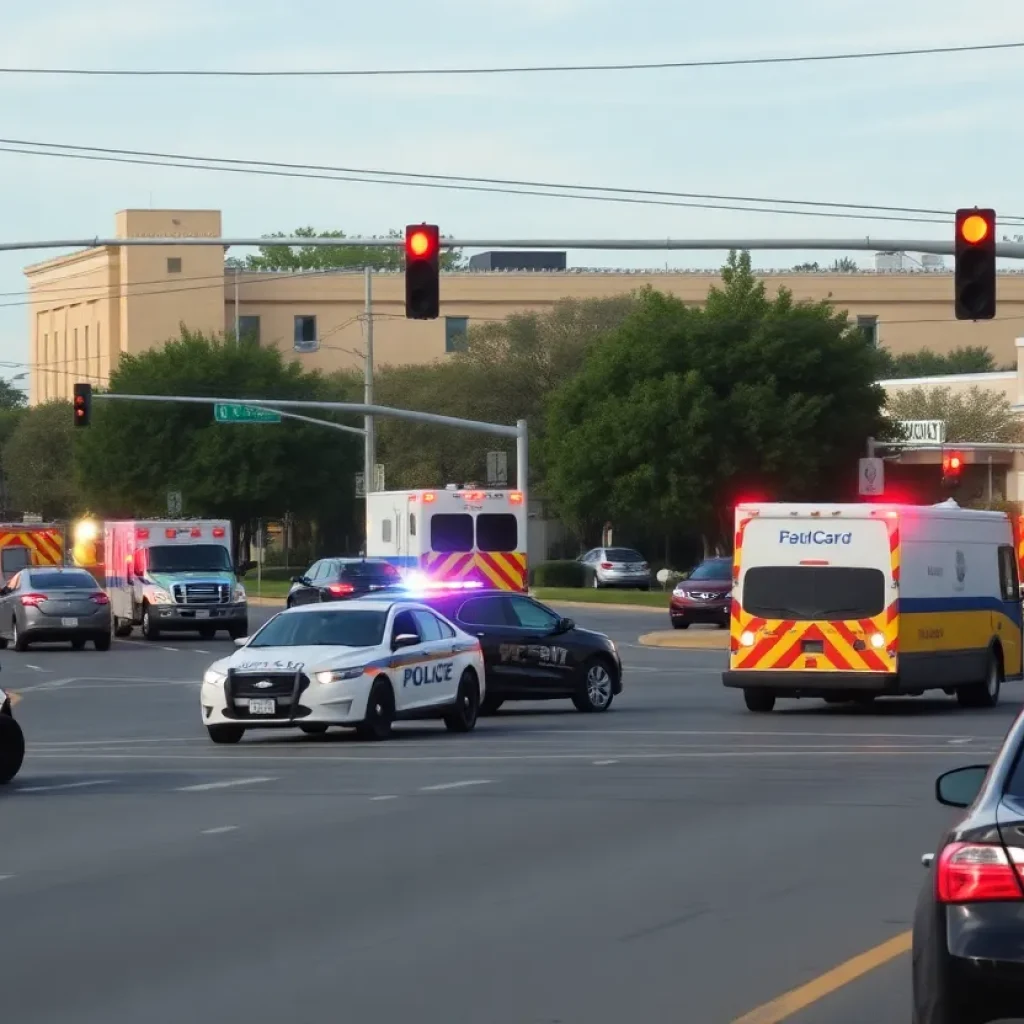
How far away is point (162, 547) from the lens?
4775 cm

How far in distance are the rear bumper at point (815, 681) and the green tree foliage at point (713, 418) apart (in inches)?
1489

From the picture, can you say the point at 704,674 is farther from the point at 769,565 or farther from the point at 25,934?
the point at 25,934

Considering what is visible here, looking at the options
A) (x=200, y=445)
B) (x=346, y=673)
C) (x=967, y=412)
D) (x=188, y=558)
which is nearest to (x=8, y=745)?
(x=346, y=673)

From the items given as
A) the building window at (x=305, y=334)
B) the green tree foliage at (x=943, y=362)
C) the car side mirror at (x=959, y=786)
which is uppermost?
the building window at (x=305, y=334)

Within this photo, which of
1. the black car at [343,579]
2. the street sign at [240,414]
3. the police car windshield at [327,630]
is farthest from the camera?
the street sign at [240,414]

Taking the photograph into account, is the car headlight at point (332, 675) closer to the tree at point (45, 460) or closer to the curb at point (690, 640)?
the curb at point (690, 640)

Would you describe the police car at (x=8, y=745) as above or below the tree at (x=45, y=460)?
below

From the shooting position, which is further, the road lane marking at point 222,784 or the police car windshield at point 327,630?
the police car windshield at point 327,630

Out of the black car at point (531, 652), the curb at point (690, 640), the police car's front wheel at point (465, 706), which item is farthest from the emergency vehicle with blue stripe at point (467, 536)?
the police car's front wheel at point (465, 706)

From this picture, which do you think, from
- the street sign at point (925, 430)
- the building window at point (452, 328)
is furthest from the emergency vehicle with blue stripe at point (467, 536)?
the building window at point (452, 328)

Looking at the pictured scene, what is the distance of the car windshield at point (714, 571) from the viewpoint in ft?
162

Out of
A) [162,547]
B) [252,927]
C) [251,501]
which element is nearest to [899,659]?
[252,927]

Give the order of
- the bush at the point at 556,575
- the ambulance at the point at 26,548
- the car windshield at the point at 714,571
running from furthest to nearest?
the bush at the point at 556,575 → the ambulance at the point at 26,548 → the car windshield at the point at 714,571

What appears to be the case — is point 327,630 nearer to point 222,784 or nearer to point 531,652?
point 531,652
